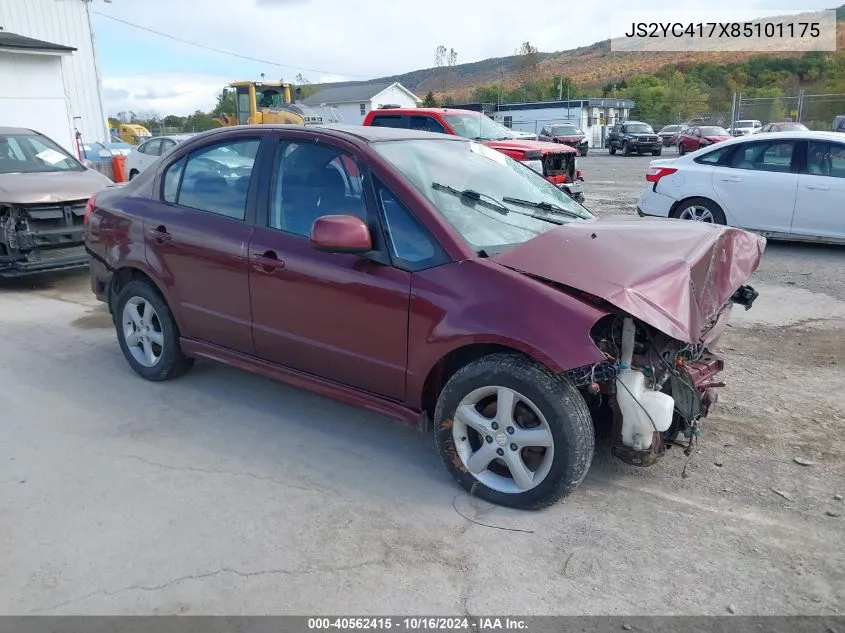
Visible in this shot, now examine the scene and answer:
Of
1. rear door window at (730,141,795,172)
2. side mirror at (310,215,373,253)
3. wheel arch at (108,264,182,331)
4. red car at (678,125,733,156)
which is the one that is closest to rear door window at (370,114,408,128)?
rear door window at (730,141,795,172)

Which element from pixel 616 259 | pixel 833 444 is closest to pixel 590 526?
pixel 616 259

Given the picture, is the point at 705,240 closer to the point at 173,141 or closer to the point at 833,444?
the point at 833,444

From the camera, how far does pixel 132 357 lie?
514 centimetres

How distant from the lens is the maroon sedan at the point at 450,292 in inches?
125

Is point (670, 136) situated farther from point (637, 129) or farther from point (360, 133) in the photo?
point (360, 133)

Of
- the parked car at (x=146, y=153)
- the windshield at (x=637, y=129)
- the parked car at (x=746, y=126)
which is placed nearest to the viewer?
the parked car at (x=146, y=153)

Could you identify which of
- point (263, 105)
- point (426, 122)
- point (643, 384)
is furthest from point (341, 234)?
point (263, 105)

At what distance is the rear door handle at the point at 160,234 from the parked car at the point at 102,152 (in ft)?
58.1

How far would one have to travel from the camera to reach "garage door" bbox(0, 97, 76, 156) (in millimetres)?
18312

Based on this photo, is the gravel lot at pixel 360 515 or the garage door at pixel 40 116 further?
the garage door at pixel 40 116

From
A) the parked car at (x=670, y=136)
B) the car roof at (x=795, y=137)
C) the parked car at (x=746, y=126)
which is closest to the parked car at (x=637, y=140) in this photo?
the parked car at (x=746, y=126)

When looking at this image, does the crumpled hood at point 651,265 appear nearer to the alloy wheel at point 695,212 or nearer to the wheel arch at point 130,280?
the wheel arch at point 130,280

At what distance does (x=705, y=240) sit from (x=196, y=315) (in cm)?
320

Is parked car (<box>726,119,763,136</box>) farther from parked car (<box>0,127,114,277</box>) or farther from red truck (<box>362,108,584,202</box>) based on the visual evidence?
parked car (<box>0,127,114,277</box>)
